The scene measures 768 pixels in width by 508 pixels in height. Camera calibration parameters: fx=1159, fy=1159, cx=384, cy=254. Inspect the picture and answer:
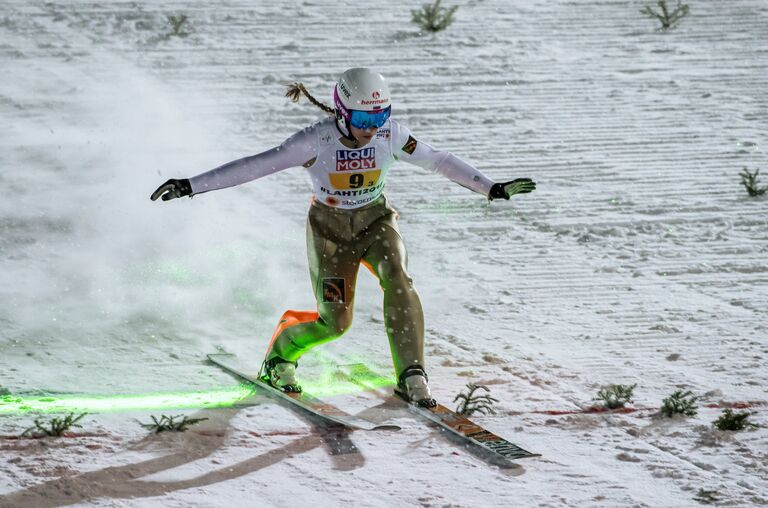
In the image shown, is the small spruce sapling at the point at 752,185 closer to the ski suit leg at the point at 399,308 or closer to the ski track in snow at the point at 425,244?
the ski track in snow at the point at 425,244

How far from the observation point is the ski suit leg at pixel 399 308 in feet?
18.7

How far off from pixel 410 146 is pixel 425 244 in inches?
117

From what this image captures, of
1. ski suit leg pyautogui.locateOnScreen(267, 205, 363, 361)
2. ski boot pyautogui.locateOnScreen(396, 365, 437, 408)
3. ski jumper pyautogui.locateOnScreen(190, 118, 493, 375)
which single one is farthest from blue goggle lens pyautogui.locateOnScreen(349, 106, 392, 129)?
ski boot pyautogui.locateOnScreen(396, 365, 437, 408)

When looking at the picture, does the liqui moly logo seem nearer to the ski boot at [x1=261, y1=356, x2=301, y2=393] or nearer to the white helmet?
the white helmet

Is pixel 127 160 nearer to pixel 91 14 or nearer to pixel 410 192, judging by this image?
pixel 410 192

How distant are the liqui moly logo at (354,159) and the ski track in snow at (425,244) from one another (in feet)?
4.06

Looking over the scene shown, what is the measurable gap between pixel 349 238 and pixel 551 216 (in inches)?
153

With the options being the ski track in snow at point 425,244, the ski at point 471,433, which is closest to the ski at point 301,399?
the ski track in snow at point 425,244

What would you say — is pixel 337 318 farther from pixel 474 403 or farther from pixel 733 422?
pixel 733 422

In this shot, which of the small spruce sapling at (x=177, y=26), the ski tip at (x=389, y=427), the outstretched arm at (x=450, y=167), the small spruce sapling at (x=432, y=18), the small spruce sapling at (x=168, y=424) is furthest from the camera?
the small spruce sapling at (x=432, y=18)

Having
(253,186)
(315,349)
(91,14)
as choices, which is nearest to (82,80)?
(91,14)

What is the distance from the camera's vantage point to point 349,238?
5.84 meters

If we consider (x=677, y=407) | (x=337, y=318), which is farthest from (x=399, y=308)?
(x=677, y=407)

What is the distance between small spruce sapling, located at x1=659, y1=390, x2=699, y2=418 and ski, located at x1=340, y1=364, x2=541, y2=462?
0.85 meters
